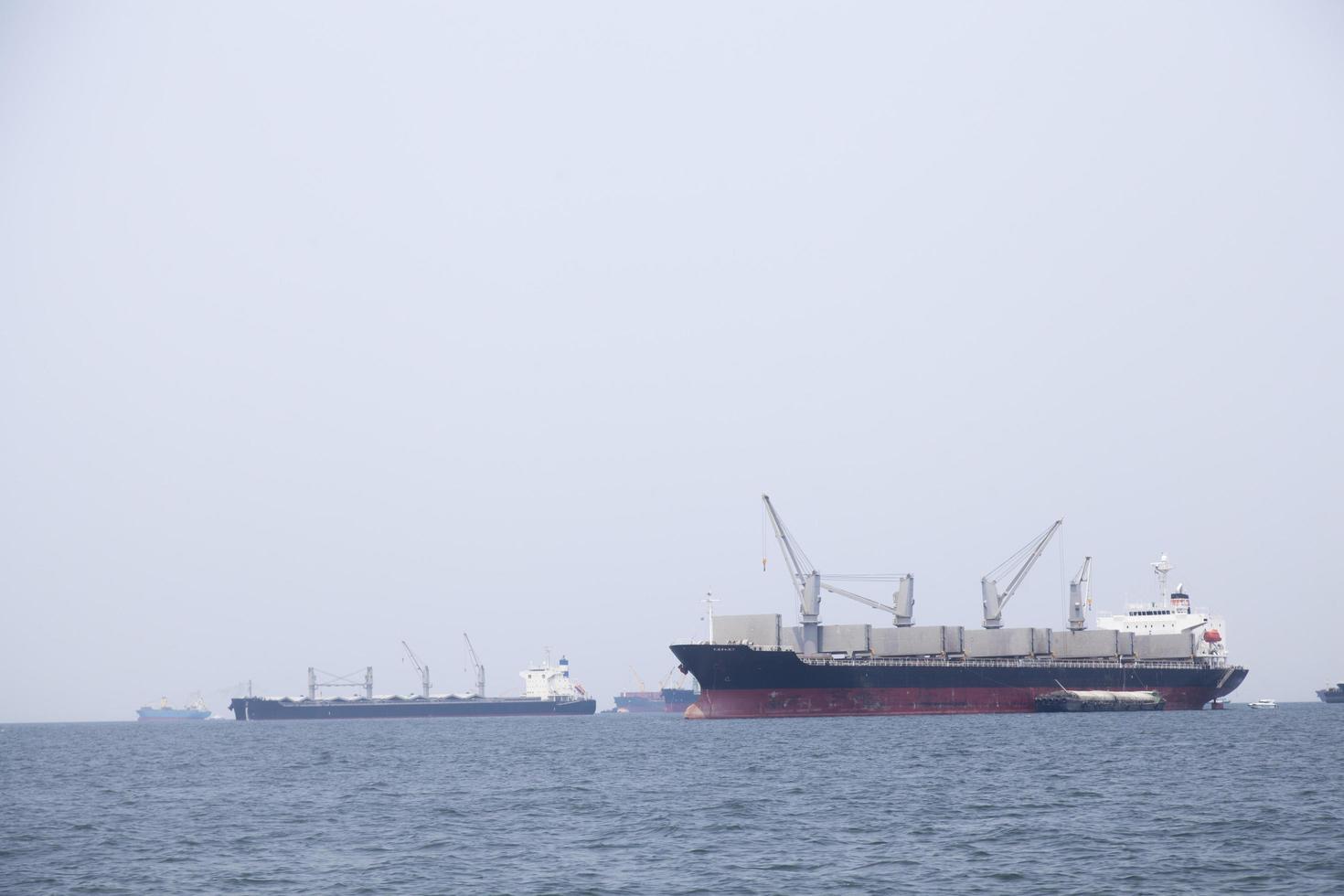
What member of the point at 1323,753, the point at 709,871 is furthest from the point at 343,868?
the point at 1323,753

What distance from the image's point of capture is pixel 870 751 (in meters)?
68.7

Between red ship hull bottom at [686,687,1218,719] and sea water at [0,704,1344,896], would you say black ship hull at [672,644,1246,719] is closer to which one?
red ship hull bottom at [686,687,1218,719]

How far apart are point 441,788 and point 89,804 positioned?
1476 centimetres

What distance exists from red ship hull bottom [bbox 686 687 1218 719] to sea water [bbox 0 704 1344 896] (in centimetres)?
2304

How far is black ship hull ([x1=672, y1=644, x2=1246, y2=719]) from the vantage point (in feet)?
324

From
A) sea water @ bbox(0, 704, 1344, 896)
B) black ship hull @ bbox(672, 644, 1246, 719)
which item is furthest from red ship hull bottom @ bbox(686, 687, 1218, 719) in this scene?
sea water @ bbox(0, 704, 1344, 896)

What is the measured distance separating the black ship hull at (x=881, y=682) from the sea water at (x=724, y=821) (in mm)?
21739

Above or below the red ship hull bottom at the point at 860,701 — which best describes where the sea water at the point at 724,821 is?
above

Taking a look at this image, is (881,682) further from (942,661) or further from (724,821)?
(724,821)

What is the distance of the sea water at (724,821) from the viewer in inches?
1252

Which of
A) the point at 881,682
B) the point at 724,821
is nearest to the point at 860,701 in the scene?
the point at 881,682

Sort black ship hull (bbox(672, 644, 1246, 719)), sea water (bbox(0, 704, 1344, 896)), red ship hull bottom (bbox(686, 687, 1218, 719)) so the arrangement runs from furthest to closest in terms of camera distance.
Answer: red ship hull bottom (bbox(686, 687, 1218, 719)) < black ship hull (bbox(672, 644, 1246, 719)) < sea water (bbox(0, 704, 1344, 896))

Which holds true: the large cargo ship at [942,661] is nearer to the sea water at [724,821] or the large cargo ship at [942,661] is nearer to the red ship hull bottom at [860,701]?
the red ship hull bottom at [860,701]

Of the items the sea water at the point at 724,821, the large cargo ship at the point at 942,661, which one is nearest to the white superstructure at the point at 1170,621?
the large cargo ship at the point at 942,661
